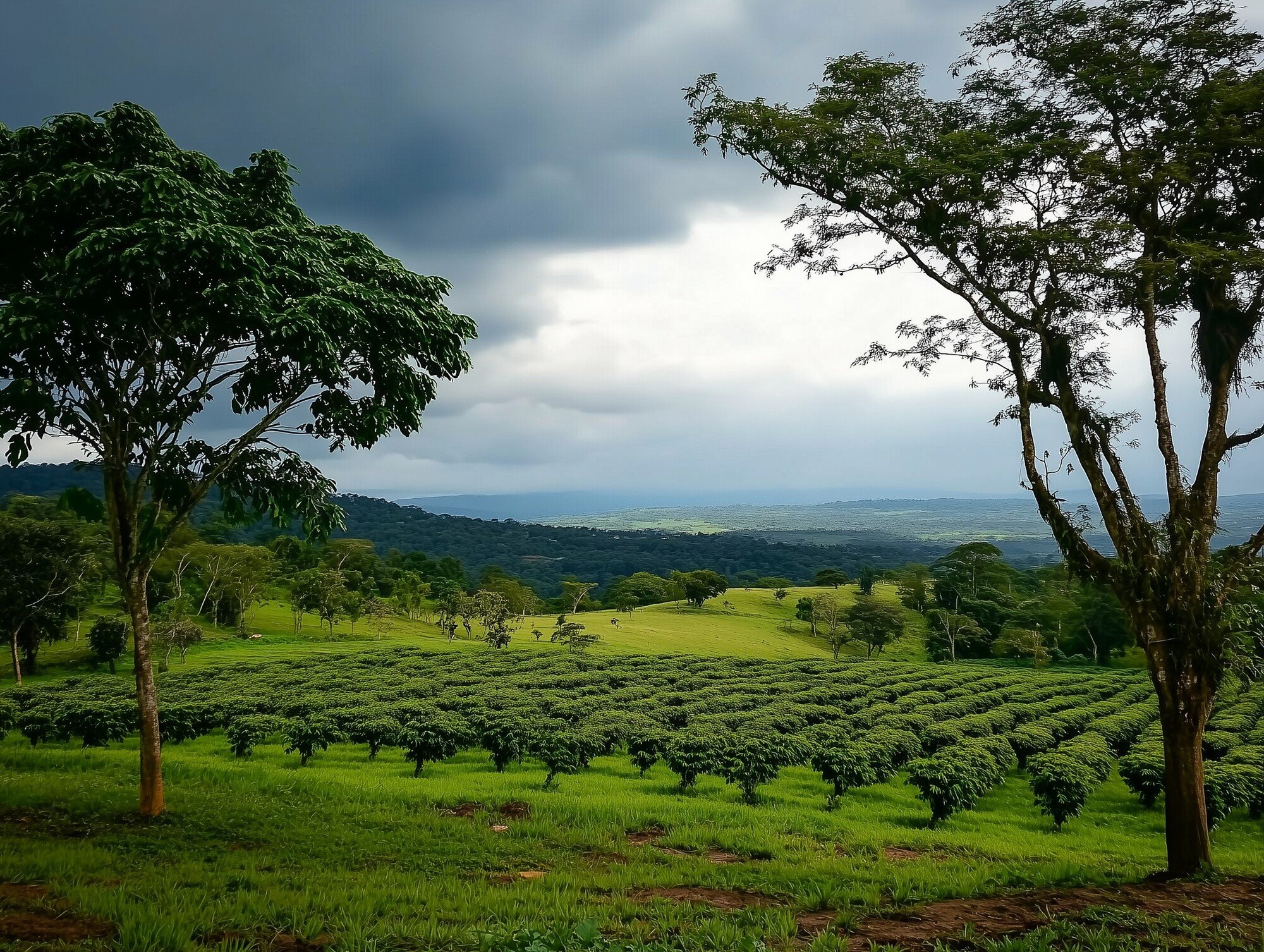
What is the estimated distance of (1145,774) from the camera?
66.7ft

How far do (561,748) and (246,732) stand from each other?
9942 mm

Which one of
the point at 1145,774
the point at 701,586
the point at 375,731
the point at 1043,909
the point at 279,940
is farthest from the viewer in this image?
the point at 701,586

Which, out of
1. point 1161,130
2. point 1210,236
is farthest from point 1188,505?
point 1161,130

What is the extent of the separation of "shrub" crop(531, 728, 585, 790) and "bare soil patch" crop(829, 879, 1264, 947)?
1276 cm

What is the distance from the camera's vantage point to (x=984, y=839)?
1495 cm

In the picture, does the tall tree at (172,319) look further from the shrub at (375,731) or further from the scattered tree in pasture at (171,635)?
the scattered tree in pasture at (171,635)

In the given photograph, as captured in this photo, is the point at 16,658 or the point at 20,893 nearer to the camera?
the point at 20,893

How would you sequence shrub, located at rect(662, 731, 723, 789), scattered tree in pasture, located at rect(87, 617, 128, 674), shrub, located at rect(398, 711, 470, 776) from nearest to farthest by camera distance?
shrub, located at rect(662, 731, 723, 789)
shrub, located at rect(398, 711, 470, 776)
scattered tree in pasture, located at rect(87, 617, 128, 674)

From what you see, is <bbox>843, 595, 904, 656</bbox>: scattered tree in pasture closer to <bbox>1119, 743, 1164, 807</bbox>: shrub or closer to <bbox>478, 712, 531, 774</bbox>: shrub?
<bbox>1119, 743, 1164, 807</bbox>: shrub

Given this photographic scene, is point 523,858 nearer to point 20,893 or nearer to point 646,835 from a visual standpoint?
point 646,835

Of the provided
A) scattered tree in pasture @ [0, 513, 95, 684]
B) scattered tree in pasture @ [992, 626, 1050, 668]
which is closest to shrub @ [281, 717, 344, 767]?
scattered tree in pasture @ [0, 513, 95, 684]

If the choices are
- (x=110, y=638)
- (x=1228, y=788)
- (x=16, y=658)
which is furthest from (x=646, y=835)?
(x=110, y=638)

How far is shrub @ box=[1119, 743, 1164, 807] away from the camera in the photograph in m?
20.2

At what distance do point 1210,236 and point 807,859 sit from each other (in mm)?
10853
